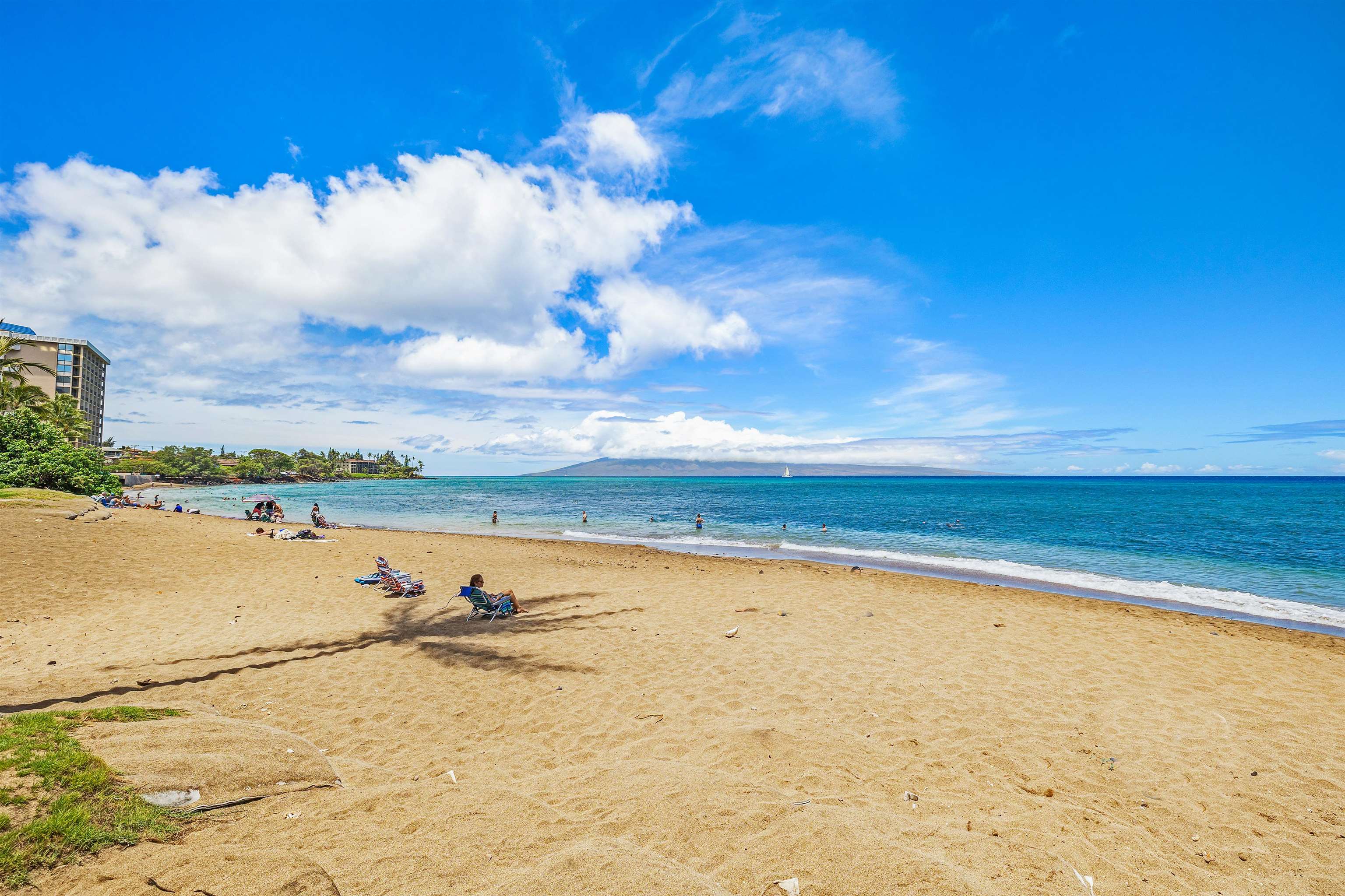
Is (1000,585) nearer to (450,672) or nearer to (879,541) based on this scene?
(879,541)

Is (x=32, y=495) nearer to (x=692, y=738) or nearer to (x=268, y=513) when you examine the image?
(x=268, y=513)

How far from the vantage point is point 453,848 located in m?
4.26

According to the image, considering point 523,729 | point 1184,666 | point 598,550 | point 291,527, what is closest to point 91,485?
point 291,527

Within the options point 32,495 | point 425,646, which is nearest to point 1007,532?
point 425,646

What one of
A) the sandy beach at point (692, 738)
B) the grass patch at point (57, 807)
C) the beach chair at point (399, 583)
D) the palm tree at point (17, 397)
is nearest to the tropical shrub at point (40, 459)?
the palm tree at point (17, 397)

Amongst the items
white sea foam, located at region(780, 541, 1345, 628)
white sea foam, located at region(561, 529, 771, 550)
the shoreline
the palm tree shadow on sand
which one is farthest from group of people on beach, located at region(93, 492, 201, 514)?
white sea foam, located at region(780, 541, 1345, 628)

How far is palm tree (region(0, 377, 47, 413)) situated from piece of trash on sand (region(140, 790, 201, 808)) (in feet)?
166

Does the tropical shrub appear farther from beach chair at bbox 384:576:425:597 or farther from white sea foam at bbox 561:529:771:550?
beach chair at bbox 384:576:425:597

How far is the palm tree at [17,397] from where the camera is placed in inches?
1487

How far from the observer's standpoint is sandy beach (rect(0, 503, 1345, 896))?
4242 mm

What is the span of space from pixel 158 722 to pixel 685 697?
6052 mm

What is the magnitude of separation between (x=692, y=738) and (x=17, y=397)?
193 ft

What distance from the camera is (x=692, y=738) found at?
22.9 feet

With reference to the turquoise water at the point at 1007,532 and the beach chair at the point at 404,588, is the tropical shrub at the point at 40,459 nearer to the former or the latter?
the turquoise water at the point at 1007,532
